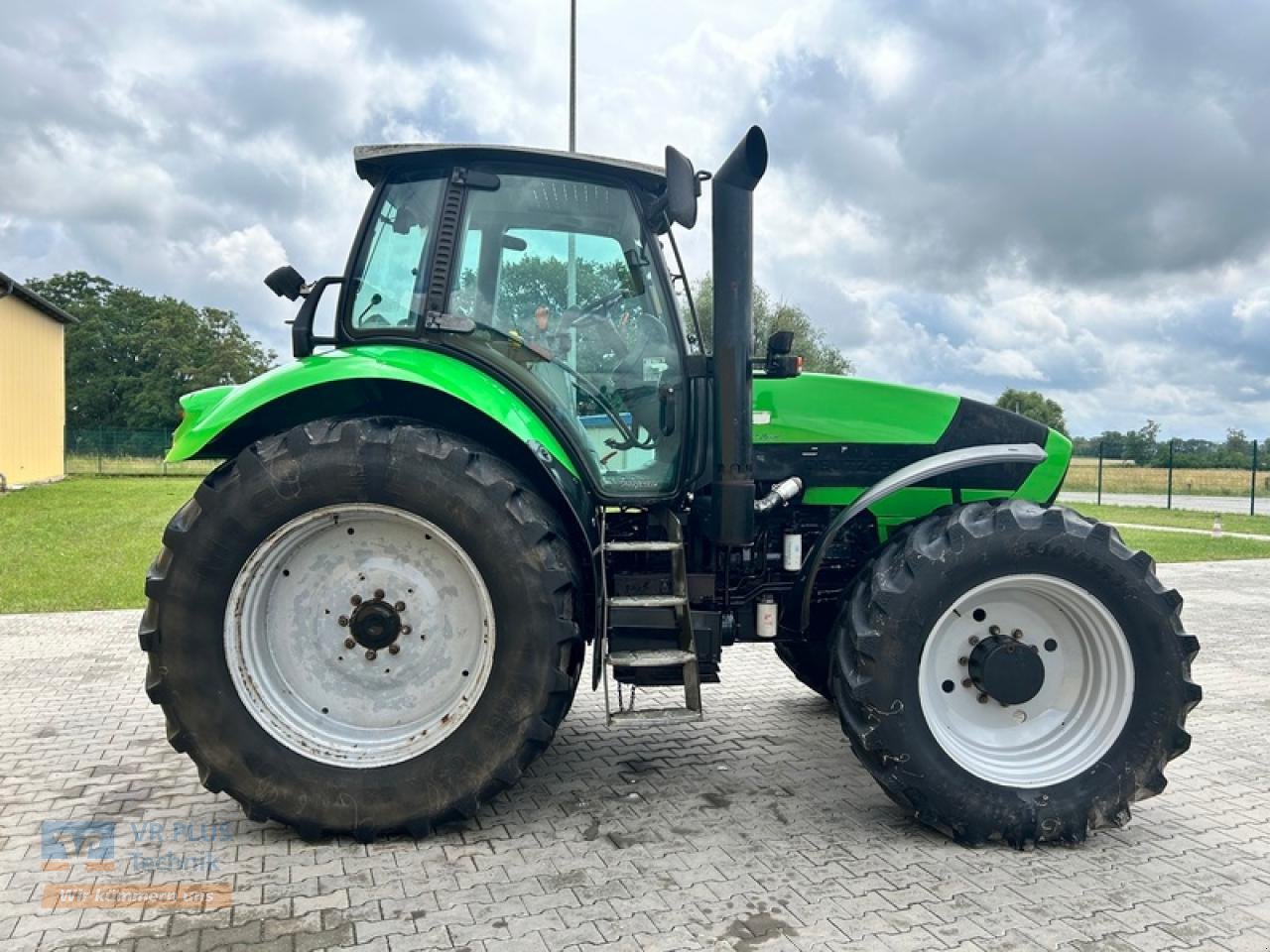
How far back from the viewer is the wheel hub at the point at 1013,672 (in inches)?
142

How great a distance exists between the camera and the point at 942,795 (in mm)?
3416

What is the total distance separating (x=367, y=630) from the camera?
3.56 m

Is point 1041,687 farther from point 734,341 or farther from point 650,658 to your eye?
point 734,341

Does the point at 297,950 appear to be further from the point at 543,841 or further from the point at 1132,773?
the point at 1132,773

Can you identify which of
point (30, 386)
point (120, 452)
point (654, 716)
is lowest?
point (654, 716)

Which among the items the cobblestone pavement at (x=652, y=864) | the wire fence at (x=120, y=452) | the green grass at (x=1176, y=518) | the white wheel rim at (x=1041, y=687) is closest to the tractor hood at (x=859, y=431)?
the white wheel rim at (x=1041, y=687)

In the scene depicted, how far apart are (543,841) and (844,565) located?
6.03ft

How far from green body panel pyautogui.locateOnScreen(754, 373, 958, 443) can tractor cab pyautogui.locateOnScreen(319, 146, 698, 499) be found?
483 mm

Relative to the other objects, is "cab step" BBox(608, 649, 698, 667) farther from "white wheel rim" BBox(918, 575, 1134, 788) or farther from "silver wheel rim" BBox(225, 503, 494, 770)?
"white wheel rim" BBox(918, 575, 1134, 788)

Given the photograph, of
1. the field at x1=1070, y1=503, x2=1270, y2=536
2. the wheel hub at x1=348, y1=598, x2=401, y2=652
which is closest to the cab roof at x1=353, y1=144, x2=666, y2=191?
the wheel hub at x1=348, y1=598, x2=401, y2=652

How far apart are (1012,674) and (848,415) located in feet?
4.36

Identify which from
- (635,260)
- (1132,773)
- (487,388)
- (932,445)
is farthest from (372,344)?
(1132,773)

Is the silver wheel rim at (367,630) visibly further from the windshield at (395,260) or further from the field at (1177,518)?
the field at (1177,518)

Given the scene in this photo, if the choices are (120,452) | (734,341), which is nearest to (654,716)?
(734,341)
